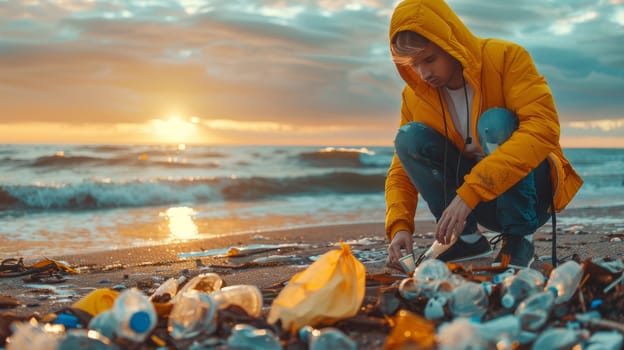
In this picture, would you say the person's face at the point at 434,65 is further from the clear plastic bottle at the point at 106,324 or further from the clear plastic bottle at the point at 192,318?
the clear plastic bottle at the point at 106,324

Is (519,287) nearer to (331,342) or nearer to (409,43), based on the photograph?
(331,342)

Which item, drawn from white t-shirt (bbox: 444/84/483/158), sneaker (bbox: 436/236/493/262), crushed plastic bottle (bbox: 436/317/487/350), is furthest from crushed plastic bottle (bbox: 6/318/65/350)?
sneaker (bbox: 436/236/493/262)

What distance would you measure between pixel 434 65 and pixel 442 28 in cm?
19

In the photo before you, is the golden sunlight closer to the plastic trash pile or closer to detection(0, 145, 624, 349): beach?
detection(0, 145, 624, 349): beach

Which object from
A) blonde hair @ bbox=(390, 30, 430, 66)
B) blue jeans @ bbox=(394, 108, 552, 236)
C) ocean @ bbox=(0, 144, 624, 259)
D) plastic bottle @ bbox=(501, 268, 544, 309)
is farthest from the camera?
ocean @ bbox=(0, 144, 624, 259)

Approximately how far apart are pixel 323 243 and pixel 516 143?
3039 mm

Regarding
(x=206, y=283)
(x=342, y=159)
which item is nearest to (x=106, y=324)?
(x=206, y=283)

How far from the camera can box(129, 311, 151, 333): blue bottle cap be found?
1.87 metres

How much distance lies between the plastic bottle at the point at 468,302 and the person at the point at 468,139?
25.4 inches

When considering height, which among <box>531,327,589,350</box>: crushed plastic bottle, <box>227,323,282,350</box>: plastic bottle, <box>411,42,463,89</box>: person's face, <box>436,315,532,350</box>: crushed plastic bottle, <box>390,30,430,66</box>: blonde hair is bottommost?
<box>227,323,282,350</box>: plastic bottle

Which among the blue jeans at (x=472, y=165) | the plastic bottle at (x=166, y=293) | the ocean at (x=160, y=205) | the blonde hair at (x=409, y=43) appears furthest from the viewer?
the ocean at (x=160, y=205)

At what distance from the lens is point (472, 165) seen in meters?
3.47

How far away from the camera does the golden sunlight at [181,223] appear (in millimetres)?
6632

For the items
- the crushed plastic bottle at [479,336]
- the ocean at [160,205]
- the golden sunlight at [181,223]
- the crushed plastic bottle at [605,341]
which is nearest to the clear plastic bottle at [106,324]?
the crushed plastic bottle at [479,336]
